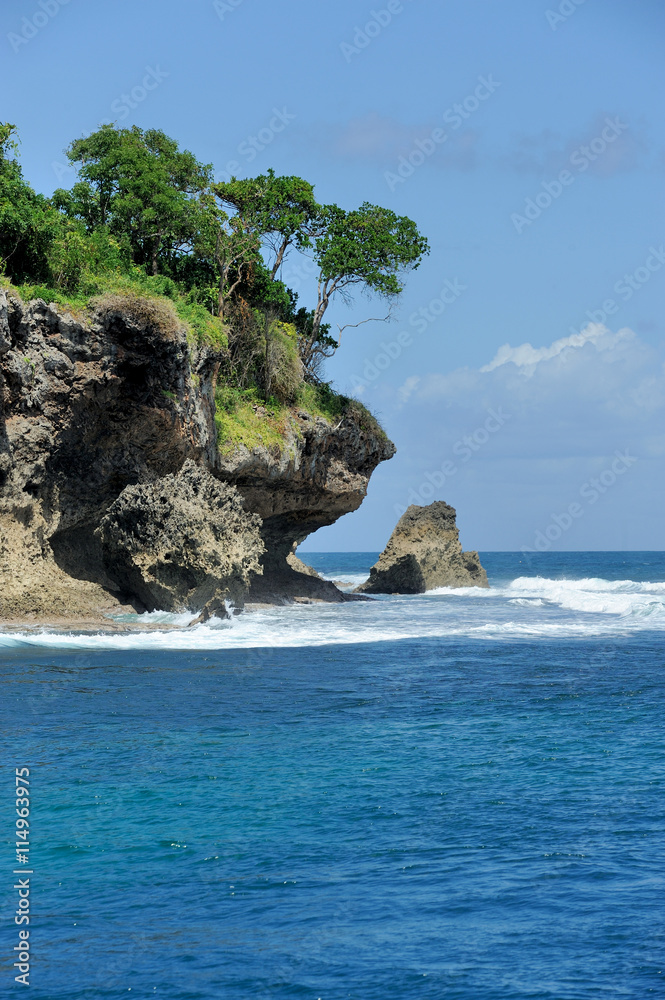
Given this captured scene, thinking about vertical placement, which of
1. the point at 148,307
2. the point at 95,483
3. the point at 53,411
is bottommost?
the point at 95,483

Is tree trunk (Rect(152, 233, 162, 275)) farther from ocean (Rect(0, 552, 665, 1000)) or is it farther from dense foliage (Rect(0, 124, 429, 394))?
ocean (Rect(0, 552, 665, 1000))

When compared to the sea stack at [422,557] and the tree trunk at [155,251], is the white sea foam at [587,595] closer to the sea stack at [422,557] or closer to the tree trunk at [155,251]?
the sea stack at [422,557]

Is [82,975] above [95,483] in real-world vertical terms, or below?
below

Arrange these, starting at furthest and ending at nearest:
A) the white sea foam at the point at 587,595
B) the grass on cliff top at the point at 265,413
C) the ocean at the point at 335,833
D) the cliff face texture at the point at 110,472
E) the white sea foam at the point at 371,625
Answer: the white sea foam at the point at 587,595 → the grass on cliff top at the point at 265,413 → the cliff face texture at the point at 110,472 → the white sea foam at the point at 371,625 → the ocean at the point at 335,833

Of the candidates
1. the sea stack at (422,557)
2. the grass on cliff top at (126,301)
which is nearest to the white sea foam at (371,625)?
the sea stack at (422,557)

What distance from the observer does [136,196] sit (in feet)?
91.9

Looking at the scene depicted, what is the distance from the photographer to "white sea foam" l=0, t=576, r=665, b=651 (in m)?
17.7

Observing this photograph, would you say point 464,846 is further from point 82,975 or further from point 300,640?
point 300,640

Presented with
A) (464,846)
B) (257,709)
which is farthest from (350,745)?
(464,846)

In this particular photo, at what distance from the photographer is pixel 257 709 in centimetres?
1147

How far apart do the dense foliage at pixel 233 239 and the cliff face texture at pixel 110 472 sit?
4372 mm

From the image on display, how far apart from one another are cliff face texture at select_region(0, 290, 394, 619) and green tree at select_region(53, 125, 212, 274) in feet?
20.1

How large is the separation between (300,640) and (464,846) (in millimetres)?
12527

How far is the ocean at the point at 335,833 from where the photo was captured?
4820 millimetres
